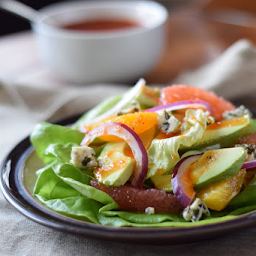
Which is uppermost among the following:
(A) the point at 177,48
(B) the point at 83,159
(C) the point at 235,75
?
(B) the point at 83,159

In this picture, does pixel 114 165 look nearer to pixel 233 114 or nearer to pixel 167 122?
pixel 167 122

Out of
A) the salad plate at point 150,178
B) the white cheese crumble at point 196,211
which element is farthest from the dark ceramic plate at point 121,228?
the white cheese crumble at point 196,211

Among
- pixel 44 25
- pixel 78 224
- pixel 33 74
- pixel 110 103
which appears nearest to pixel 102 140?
pixel 110 103

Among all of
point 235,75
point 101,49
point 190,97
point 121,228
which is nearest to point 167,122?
point 190,97

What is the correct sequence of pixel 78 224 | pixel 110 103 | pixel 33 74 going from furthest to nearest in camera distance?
pixel 33 74 < pixel 110 103 < pixel 78 224

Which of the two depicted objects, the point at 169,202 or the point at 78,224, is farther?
the point at 169,202

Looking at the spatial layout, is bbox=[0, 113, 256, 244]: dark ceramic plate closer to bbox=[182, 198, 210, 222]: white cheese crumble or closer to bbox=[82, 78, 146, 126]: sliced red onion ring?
bbox=[182, 198, 210, 222]: white cheese crumble

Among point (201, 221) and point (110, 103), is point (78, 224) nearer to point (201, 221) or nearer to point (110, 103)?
point (201, 221)

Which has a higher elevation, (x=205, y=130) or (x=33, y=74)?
(x=205, y=130)

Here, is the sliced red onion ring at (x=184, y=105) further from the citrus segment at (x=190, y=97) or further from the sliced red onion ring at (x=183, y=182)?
the sliced red onion ring at (x=183, y=182)
